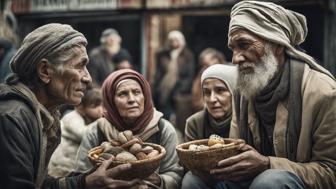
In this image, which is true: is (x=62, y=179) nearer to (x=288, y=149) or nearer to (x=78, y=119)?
(x=288, y=149)

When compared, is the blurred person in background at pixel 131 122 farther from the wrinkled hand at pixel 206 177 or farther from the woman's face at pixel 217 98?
the wrinkled hand at pixel 206 177

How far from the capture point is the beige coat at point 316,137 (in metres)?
3.71

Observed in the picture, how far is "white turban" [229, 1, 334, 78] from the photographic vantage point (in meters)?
3.96

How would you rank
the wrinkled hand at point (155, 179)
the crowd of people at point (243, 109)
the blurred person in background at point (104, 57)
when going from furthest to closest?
the blurred person in background at point (104, 57) → the wrinkled hand at point (155, 179) → the crowd of people at point (243, 109)

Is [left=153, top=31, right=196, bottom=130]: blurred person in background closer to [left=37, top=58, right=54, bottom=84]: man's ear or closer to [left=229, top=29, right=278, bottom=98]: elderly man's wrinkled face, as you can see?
[left=229, top=29, right=278, bottom=98]: elderly man's wrinkled face

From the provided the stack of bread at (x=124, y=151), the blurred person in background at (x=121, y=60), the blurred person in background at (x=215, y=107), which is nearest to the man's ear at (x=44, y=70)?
the stack of bread at (x=124, y=151)

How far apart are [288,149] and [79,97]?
1550 mm

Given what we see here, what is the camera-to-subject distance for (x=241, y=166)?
12.0 feet

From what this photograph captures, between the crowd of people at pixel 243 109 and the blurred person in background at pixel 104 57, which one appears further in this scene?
the blurred person in background at pixel 104 57

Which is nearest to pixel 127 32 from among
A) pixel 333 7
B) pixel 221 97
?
pixel 333 7

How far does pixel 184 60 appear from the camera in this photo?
10211mm

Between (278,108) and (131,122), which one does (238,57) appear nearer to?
(278,108)

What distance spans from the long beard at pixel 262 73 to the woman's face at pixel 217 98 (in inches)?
34.9

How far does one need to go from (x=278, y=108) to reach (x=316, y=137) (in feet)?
1.13
